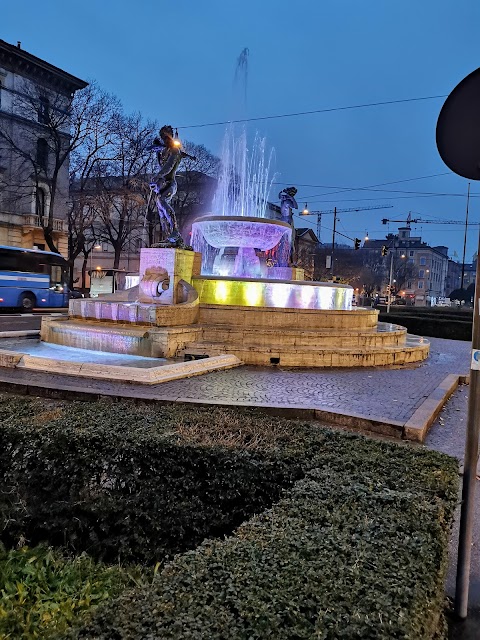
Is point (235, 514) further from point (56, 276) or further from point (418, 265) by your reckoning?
point (418, 265)

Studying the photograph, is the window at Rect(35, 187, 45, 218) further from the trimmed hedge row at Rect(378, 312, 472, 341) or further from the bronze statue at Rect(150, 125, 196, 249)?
the trimmed hedge row at Rect(378, 312, 472, 341)

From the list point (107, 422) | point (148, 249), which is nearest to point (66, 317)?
point (148, 249)

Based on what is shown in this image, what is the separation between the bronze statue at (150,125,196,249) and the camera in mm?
14766

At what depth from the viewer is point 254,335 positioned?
12484mm

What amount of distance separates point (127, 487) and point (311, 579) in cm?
188

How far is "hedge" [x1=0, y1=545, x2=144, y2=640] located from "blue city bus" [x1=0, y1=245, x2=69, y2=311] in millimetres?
28323

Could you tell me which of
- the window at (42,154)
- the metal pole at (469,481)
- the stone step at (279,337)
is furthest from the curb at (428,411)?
the window at (42,154)

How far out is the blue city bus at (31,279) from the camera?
2886 centimetres

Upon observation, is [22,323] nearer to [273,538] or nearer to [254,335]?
[254,335]

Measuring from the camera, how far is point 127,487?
3531mm

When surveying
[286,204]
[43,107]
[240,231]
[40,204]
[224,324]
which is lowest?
[224,324]

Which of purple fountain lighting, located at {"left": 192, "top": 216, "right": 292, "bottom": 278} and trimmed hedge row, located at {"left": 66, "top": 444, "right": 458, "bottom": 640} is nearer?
trimmed hedge row, located at {"left": 66, "top": 444, "right": 458, "bottom": 640}

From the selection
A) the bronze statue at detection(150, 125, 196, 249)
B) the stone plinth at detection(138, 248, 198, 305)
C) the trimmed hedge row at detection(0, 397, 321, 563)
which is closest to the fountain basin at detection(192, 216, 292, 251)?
the bronze statue at detection(150, 125, 196, 249)

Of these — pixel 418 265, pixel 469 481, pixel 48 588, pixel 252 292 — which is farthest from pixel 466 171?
pixel 418 265
